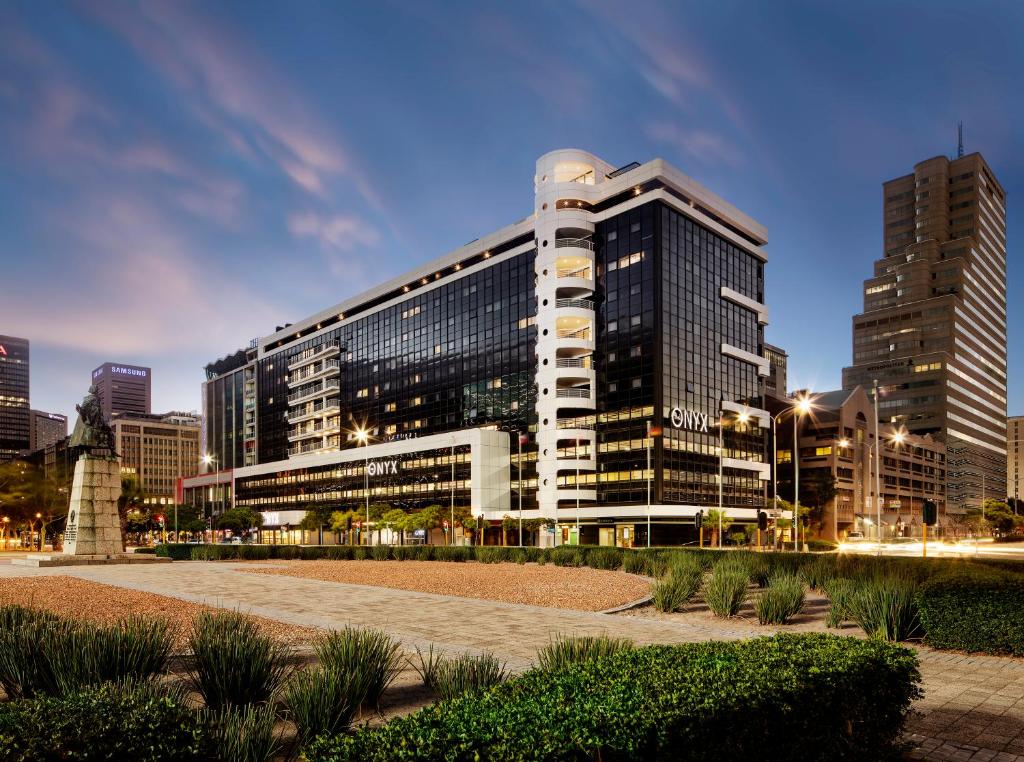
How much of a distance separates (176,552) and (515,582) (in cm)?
3771

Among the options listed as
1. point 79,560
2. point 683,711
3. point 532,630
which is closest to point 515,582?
point 532,630

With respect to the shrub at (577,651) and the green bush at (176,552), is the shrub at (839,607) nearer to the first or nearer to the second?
the shrub at (577,651)

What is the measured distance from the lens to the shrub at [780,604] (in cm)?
1698

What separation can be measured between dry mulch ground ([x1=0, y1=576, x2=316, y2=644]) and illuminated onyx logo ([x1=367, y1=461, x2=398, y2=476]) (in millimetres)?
87203

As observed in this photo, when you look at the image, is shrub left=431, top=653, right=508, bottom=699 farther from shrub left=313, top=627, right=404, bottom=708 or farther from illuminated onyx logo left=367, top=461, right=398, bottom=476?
illuminated onyx logo left=367, top=461, right=398, bottom=476

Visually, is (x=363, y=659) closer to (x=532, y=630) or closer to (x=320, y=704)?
(x=320, y=704)

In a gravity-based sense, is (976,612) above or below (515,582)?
above

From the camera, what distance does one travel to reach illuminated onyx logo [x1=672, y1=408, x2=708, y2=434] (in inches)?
3674

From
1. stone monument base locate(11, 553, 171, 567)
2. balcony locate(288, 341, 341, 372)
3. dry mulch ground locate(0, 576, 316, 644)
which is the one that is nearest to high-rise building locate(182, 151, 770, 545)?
balcony locate(288, 341, 341, 372)

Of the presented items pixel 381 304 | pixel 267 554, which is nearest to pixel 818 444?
pixel 381 304

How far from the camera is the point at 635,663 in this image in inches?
263

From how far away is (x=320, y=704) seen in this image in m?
7.16

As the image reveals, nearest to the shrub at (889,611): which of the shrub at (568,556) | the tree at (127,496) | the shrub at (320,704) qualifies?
the shrub at (320,704)

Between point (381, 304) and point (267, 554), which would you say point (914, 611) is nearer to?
point (267, 554)
